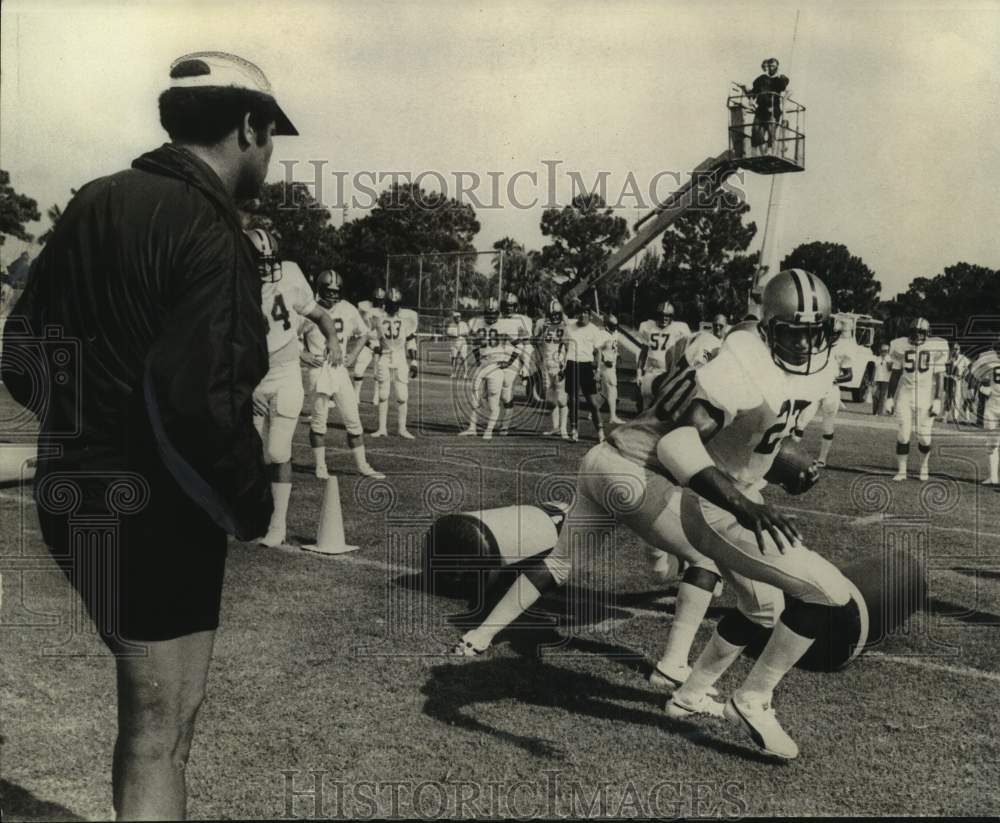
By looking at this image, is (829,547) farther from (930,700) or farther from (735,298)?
(735,298)

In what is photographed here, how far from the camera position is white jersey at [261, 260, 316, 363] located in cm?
589

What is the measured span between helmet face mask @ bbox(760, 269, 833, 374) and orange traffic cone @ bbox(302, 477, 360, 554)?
3.03m

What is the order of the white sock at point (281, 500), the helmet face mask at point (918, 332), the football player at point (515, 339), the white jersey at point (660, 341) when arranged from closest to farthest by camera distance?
the white sock at point (281, 500) < the helmet face mask at point (918, 332) < the football player at point (515, 339) < the white jersey at point (660, 341)

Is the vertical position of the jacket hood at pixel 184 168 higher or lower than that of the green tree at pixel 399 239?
lower

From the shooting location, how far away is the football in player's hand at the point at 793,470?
11.6ft

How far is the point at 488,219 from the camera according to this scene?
18.4 feet

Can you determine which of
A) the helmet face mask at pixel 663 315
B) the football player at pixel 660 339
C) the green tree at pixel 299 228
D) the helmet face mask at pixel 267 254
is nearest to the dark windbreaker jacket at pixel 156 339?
the helmet face mask at pixel 267 254

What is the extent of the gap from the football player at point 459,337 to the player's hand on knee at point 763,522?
425 inches

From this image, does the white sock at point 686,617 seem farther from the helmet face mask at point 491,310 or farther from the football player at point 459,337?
the football player at point 459,337

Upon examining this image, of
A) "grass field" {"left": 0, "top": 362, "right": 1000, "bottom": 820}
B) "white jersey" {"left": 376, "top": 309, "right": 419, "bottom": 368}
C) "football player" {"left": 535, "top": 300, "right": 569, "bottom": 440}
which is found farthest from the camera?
"football player" {"left": 535, "top": 300, "right": 569, "bottom": 440}

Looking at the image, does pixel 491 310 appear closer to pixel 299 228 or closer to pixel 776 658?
pixel 299 228

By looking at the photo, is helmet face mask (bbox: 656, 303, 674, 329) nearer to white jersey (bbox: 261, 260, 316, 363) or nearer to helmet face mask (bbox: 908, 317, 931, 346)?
helmet face mask (bbox: 908, 317, 931, 346)

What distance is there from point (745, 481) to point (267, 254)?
317 centimetres

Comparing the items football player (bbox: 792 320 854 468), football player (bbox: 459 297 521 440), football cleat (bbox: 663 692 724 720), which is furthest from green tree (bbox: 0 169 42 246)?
football player (bbox: 459 297 521 440)
